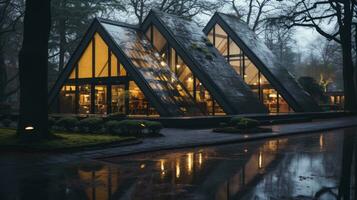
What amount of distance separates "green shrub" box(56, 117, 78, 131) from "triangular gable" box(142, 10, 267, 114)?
39.6 ft

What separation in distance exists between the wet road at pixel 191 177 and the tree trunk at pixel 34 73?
4.21m

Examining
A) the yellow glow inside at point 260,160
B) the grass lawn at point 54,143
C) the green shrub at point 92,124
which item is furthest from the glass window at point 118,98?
the yellow glow inside at point 260,160

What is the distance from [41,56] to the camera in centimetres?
1630

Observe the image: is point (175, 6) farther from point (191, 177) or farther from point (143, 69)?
point (191, 177)

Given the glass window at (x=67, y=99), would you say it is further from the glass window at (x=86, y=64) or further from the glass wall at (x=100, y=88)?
the glass window at (x=86, y=64)

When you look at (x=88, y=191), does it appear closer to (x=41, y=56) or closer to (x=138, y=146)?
(x=138, y=146)

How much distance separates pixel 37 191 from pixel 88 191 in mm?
987

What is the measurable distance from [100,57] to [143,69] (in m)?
5.18

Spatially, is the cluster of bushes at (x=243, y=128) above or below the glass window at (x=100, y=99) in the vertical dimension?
below

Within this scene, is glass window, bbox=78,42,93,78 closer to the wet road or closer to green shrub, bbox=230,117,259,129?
green shrub, bbox=230,117,259,129

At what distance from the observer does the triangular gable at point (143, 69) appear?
2920cm

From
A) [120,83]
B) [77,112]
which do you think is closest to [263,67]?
[120,83]

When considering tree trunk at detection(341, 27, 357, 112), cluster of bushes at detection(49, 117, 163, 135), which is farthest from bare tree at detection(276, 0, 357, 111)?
cluster of bushes at detection(49, 117, 163, 135)

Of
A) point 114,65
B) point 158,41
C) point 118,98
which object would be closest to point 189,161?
point 118,98
